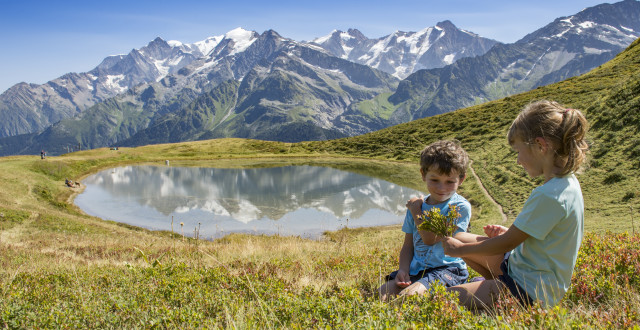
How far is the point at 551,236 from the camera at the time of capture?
12.4 ft

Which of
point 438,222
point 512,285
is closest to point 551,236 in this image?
point 512,285

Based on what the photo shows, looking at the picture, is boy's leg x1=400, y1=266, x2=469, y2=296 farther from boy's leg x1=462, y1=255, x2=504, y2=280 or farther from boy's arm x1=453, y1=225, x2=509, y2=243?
boy's arm x1=453, y1=225, x2=509, y2=243

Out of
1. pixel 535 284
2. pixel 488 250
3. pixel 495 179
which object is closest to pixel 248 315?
pixel 488 250

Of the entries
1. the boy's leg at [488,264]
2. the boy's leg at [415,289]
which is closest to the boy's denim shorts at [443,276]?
the boy's leg at [415,289]

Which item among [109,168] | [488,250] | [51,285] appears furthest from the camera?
[109,168]

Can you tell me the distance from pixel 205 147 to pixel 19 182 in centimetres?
7133

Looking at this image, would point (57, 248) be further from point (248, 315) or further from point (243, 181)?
point (243, 181)

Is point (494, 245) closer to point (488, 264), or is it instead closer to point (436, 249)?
point (488, 264)

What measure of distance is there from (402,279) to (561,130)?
2911 millimetres

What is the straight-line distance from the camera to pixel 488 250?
3895 millimetres

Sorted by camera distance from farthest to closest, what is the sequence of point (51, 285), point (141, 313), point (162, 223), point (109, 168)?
point (109, 168) → point (162, 223) → point (51, 285) → point (141, 313)

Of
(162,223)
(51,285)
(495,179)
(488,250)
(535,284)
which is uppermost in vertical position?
(488,250)

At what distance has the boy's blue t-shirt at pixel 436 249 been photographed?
17.2ft

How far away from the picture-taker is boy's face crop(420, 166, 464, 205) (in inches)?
207
